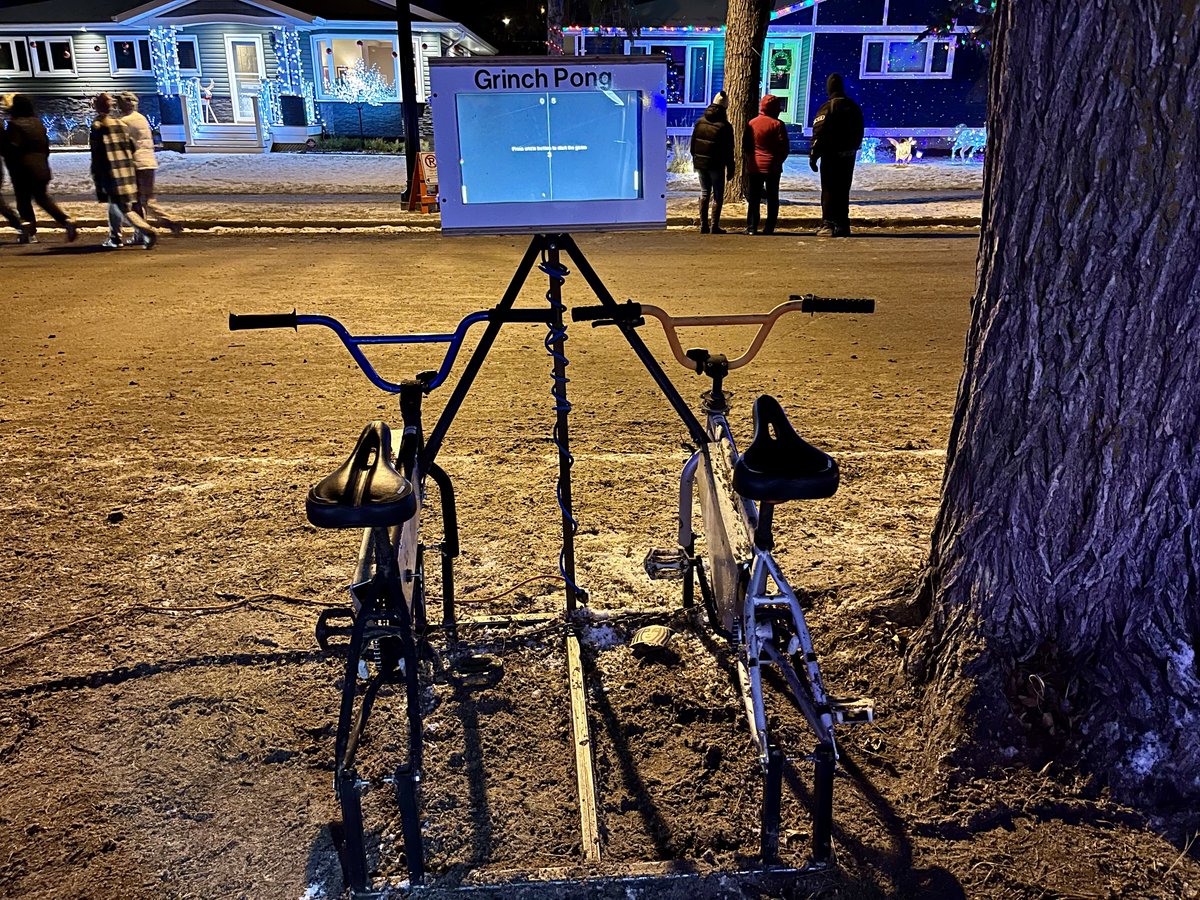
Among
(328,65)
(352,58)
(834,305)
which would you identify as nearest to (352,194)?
(328,65)

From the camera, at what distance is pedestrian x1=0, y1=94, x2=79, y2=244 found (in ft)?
41.5

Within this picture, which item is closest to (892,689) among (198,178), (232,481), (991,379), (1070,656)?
(1070,656)

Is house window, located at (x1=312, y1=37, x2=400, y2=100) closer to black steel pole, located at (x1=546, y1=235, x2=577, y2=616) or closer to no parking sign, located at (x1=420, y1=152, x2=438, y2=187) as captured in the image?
no parking sign, located at (x1=420, y1=152, x2=438, y2=187)

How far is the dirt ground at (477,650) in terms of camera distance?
8.16ft

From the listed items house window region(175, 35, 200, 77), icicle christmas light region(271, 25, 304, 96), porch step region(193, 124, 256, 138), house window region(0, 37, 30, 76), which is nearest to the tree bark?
porch step region(193, 124, 256, 138)

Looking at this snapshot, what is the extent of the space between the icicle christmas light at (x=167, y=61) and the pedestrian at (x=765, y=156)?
2237cm

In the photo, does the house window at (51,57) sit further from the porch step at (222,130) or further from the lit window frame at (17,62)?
the porch step at (222,130)

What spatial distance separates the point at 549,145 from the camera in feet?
9.59

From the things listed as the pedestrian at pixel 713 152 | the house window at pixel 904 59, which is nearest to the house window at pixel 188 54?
the house window at pixel 904 59

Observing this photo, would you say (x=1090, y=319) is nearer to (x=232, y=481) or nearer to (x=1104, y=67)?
(x=1104, y=67)

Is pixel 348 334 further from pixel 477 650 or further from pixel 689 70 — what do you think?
pixel 689 70

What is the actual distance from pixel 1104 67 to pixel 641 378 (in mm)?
4433

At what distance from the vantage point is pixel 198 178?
21.1 metres

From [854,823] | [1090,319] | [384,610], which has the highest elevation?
[1090,319]
